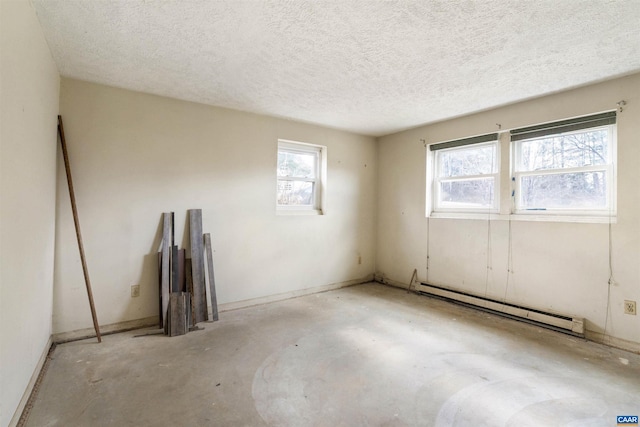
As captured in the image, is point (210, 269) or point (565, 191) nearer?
point (565, 191)

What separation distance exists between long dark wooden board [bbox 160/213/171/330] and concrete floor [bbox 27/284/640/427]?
0.83ft

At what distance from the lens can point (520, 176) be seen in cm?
335

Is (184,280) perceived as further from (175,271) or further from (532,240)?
(532,240)

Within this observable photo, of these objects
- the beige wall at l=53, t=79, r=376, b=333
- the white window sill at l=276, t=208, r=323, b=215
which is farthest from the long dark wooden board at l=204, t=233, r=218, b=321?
the white window sill at l=276, t=208, r=323, b=215

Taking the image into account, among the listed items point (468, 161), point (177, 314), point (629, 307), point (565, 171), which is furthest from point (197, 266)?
point (629, 307)

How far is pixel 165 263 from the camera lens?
2.97 m

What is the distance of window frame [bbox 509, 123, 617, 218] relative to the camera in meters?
Answer: 2.72

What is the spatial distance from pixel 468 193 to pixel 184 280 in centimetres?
353

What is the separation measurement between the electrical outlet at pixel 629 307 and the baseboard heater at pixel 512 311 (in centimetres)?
33

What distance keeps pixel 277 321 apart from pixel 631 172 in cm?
349

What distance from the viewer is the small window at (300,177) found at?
4.05 meters

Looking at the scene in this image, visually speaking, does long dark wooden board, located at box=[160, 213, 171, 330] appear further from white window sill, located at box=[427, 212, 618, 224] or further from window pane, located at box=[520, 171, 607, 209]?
window pane, located at box=[520, 171, 607, 209]

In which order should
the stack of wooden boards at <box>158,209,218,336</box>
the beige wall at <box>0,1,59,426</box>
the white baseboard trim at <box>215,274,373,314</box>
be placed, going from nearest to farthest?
the beige wall at <box>0,1,59,426</box> < the stack of wooden boards at <box>158,209,218,336</box> < the white baseboard trim at <box>215,274,373,314</box>

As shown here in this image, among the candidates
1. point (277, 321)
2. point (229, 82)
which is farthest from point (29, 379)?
point (229, 82)
